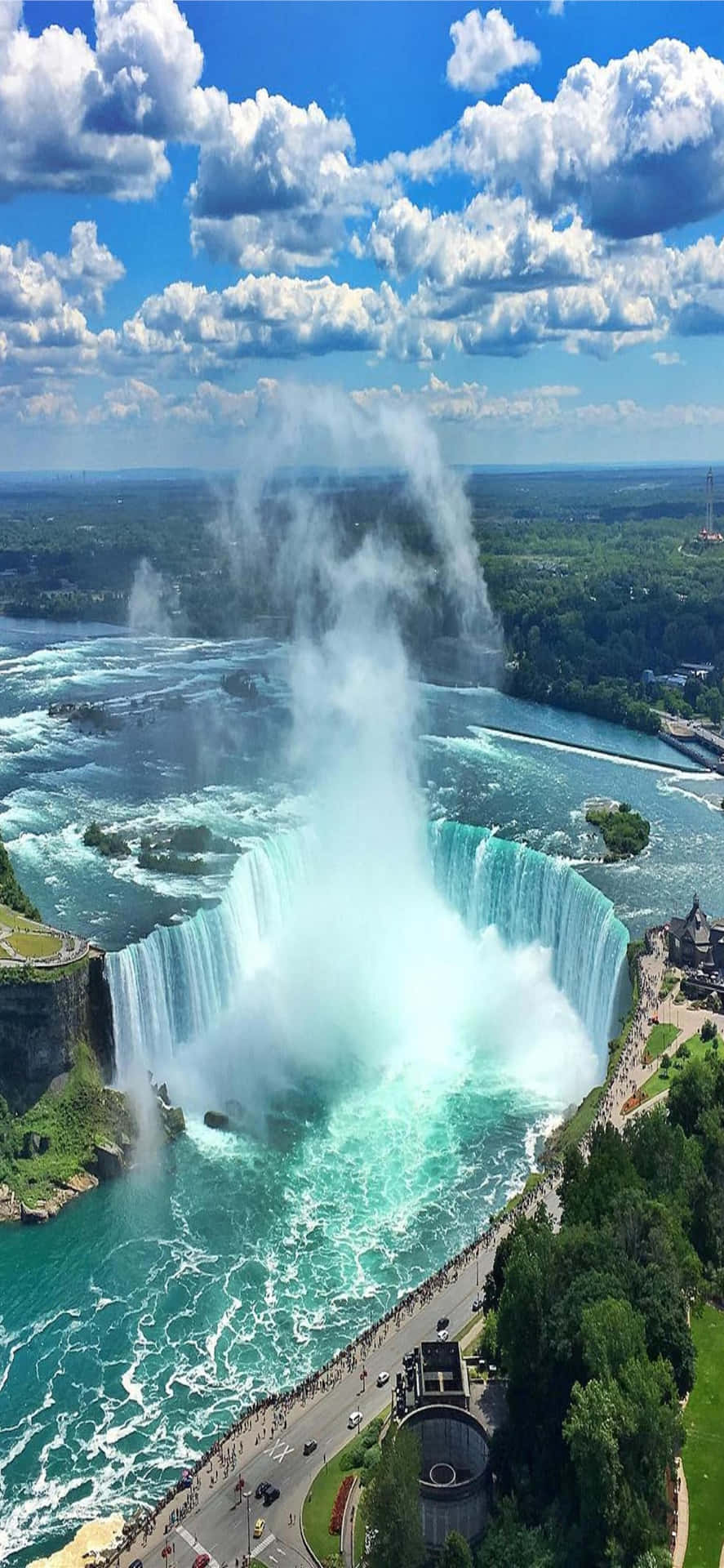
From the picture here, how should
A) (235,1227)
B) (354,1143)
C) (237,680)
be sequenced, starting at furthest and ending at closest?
(237,680), (354,1143), (235,1227)

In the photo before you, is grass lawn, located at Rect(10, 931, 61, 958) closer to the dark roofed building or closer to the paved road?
the paved road

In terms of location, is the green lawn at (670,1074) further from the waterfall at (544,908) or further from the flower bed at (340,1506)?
the flower bed at (340,1506)

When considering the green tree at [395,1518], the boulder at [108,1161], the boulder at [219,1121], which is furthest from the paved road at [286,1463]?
the boulder at [219,1121]

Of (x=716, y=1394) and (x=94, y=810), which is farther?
(x=94, y=810)

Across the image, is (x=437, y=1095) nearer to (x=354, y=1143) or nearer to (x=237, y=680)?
(x=354, y=1143)

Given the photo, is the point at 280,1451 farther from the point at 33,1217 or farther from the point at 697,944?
the point at 697,944

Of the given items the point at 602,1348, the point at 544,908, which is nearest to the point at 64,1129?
the point at 602,1348

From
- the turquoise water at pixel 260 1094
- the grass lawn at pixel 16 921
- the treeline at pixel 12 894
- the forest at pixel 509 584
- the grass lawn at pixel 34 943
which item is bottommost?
the turquoise water at pixel 260 1094

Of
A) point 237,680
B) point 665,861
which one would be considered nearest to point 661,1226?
point 665,861

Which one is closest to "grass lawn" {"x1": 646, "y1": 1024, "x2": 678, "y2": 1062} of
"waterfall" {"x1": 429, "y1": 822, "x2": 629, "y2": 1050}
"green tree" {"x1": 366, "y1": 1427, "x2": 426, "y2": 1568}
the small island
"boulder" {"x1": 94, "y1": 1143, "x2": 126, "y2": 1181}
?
"waterfall" {"x1": 429, "y1": 822, "x2": 629, "y2": 1050}
